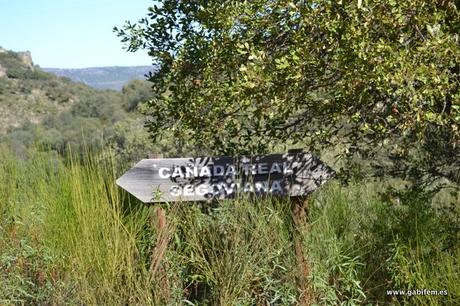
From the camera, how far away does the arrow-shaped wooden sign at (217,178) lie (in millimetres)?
4121

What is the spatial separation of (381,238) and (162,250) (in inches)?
61.4

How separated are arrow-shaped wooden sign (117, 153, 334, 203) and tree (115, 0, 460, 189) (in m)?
0.29

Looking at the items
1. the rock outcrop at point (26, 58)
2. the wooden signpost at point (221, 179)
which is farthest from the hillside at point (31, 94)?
the wooden signpost at point (221, 179)

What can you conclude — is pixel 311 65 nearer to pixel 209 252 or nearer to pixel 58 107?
pixel 209 252

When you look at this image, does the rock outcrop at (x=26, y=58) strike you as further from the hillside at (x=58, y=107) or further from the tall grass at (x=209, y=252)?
the tall grass at (x=209, y=252)

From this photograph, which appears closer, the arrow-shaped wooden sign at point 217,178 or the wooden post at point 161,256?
the wooden post at point 161,256

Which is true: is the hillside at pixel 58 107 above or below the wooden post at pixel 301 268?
below

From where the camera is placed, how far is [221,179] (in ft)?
13.7

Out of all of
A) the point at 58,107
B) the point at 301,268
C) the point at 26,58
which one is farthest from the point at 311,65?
the point at 26,58

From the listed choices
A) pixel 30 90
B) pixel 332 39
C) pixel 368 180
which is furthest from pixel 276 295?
pixel 30 90

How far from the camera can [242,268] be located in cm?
372

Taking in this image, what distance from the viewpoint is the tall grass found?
3.67 metres

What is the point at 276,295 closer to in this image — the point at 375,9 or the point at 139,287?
the point at 139,287

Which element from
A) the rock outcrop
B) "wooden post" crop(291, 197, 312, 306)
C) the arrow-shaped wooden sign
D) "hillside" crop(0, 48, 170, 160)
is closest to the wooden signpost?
the arrow-shaped wooden sign
